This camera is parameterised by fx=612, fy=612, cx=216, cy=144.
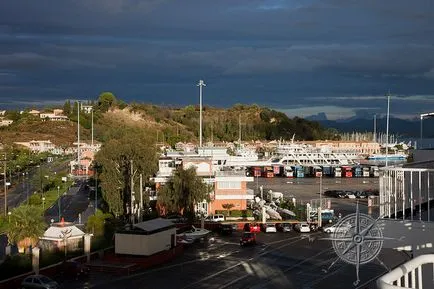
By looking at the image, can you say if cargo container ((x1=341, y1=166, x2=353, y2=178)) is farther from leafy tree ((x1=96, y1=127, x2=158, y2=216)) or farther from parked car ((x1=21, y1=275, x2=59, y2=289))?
parked car ((x1=21, y1=275, x2=59, y2=289))

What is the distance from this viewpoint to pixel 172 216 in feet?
106

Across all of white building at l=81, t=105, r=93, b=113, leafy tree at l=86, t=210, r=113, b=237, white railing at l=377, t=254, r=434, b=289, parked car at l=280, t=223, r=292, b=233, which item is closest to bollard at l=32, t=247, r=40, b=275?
leafy tree at l=86, t=210, r=113, b=237

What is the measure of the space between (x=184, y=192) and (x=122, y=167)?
4.19 meters

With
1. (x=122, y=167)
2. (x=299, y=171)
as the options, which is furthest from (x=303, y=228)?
(x=299, y=171)

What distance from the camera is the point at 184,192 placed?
32.8 m

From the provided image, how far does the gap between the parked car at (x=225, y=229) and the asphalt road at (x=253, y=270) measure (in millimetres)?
2993

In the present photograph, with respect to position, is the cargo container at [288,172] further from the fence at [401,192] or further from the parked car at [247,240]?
the fence at [401,192]

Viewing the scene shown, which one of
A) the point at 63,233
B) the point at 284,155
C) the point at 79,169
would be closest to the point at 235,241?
the point at 63,233

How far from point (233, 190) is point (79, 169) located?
3437 centimetres

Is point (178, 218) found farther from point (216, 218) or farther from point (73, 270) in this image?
point (73, 270)

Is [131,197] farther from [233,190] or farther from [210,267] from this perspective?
[210,267]

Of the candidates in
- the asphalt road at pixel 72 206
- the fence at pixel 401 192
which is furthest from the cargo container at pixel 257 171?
the fence at pixel 401 192

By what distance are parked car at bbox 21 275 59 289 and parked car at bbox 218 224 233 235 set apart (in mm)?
12659

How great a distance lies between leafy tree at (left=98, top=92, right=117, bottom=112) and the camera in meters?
154
